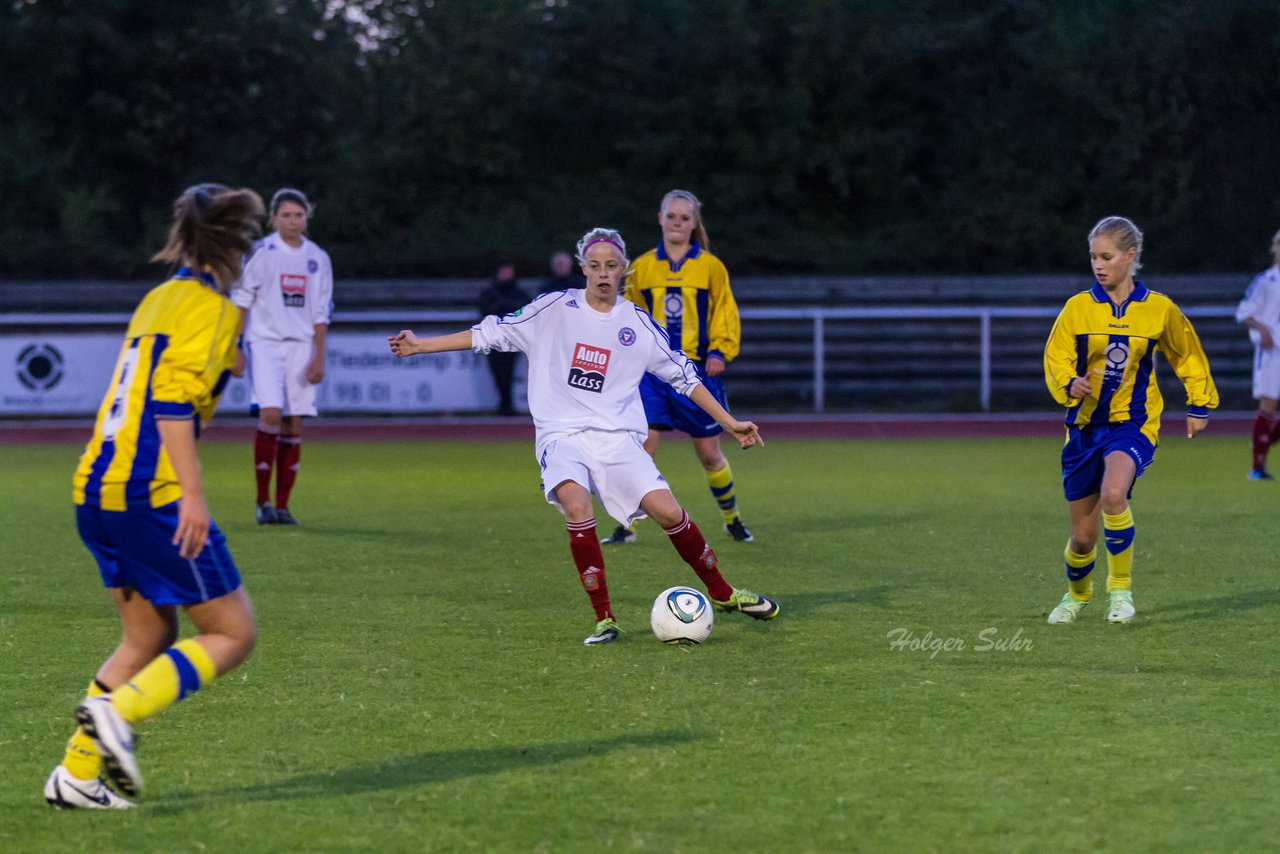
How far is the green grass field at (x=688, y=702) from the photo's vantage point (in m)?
4.02

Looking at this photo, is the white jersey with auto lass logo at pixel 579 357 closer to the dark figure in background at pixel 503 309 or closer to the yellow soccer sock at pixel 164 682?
the yellow soccer sock at pixel 164 682

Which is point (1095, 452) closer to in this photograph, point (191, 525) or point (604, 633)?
point (604, 633)

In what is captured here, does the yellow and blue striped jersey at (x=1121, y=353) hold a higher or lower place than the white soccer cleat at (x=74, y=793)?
higher

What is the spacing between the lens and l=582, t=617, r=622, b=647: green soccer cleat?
20.8ft

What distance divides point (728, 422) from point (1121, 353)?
173 centimetres

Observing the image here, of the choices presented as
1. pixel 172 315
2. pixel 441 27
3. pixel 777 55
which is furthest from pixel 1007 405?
pixel 172 315

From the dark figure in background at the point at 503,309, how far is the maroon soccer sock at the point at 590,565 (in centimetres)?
1272

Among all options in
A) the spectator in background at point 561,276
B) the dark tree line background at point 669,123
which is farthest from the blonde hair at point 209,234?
the dark tree line background at point 669,123

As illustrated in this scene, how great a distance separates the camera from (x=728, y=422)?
20.5ft

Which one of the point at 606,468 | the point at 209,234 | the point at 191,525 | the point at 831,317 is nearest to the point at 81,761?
the point at 191,525

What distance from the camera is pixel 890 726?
195 inches

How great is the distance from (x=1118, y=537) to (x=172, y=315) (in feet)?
14.0

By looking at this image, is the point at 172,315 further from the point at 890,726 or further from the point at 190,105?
the point at 190,105

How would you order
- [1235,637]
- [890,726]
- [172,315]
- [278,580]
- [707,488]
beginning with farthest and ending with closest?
[707,488]
[278,580]
[1235,637]
[890,726]
[172,315]
